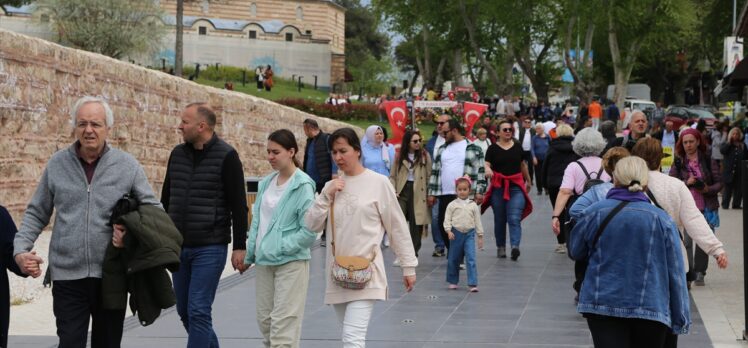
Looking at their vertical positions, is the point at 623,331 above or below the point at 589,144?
below

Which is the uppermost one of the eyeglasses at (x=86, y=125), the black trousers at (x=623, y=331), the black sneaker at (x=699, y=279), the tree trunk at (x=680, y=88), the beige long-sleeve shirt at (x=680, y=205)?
the tree trunk at (x=680, y=88)

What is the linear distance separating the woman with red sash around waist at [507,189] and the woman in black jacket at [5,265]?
9335 millimetres

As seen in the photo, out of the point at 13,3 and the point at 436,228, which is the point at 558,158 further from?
the point at 13,3

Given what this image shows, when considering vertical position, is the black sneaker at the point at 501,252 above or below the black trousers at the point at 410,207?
below

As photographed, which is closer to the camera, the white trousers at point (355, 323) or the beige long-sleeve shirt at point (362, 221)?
the white trousers at point (355, 323)

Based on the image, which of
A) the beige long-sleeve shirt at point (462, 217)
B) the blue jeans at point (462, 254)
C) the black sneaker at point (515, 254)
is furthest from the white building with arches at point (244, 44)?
the blue jeans at point (462, 254)

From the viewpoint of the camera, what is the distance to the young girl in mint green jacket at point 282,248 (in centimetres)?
757

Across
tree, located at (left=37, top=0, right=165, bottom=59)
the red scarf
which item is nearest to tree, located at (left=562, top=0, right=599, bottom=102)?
tree, located at (left=37, top=0, right=165, bottom=59)

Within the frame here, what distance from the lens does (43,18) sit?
229 ft

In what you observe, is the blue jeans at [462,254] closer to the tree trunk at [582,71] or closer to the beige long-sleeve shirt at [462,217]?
the beige long-sleeve shirt at [462,217]

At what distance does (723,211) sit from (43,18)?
2087 inches

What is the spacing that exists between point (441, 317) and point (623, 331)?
4604 millimetres

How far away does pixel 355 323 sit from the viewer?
7328 millimetres

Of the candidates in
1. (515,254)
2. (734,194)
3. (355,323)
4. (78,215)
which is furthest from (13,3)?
(78,215)
